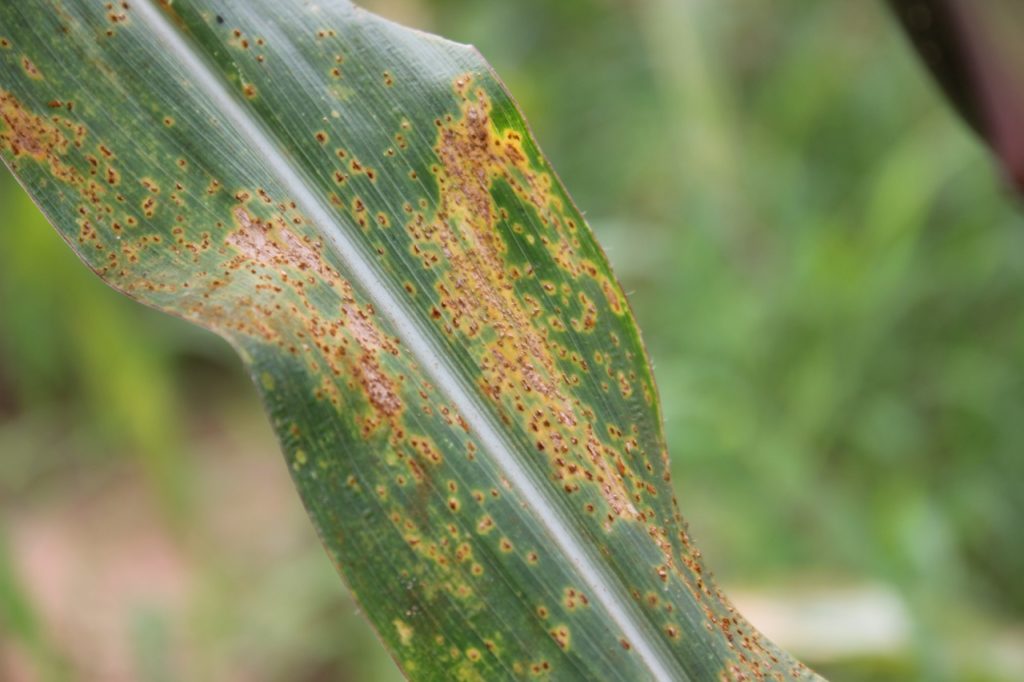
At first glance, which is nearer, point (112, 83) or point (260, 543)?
point (112, 83)

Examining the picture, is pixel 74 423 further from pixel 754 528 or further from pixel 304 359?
pixel 304 359

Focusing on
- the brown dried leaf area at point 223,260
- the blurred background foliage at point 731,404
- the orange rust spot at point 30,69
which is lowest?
the brown dried leaf area at point 223,260

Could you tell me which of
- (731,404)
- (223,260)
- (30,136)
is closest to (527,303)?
(223,260)

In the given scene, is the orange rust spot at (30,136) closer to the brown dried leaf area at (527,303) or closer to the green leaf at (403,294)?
the green leaf at (403,294)

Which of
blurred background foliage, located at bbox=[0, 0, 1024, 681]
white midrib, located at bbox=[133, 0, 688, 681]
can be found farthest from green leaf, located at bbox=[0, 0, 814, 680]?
blurred background foliage, located at bbox=[0, 0, 1024, 681]

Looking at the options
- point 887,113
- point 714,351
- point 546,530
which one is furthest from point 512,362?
point 887,113

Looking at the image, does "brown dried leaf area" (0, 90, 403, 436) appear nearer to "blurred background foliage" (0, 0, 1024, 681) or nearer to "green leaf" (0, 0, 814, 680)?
"green leaf" (0, 0, 814, 680)

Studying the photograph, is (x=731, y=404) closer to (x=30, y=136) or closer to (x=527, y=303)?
(x=527, y=303)

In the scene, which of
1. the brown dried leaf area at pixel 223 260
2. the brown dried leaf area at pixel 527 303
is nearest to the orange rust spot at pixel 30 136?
the brown dried leaf area at pixel 223 260
